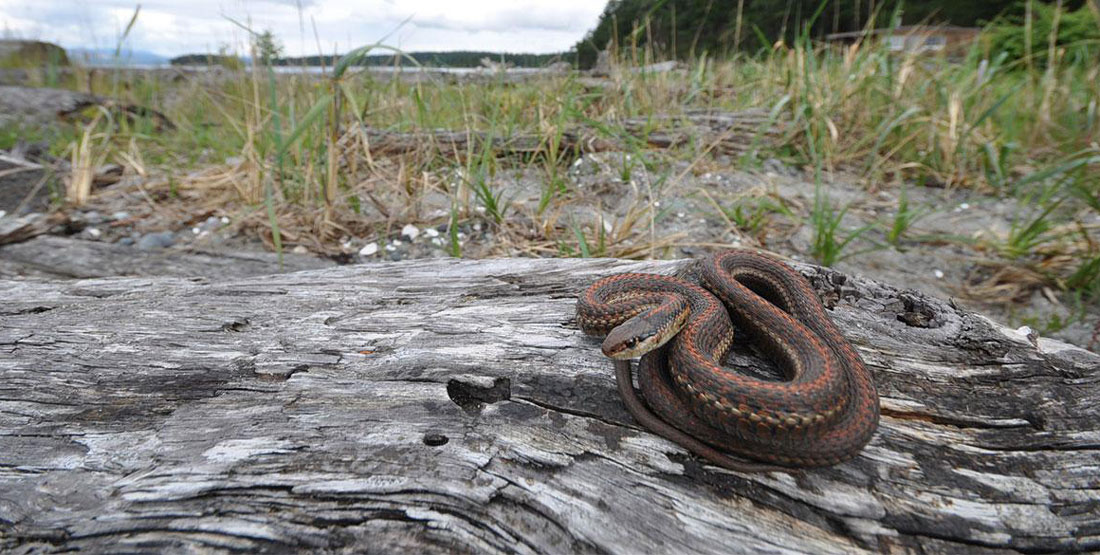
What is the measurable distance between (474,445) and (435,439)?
142 mm

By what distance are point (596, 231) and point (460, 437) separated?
2.94 meters

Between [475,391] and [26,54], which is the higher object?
[26,54]

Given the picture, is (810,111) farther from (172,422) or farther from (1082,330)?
(172,422)

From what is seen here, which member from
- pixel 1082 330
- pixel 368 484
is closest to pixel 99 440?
pixel 368 484

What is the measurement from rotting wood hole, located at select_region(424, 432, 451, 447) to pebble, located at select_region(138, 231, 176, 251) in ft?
14.7

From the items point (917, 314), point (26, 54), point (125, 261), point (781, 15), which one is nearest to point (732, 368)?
point (917, 314)

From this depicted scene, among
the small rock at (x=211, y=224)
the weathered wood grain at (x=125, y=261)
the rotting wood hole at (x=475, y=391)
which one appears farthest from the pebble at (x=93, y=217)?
the rotting wood hole at (x=475, y=391)

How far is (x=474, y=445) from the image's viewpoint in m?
2.05

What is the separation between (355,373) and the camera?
2.47 meters

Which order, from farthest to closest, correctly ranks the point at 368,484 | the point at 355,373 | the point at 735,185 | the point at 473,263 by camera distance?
the point at 735,185
the point at 473,263
the point at 355,373
the point at 368,484

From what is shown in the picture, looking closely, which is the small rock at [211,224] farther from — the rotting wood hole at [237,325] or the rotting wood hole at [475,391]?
the rotting wood hole at [475,391]

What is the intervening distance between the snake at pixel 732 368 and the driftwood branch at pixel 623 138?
315 centimetres

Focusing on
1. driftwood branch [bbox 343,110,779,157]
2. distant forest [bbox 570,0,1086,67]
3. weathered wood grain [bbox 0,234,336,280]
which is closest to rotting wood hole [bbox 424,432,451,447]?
weathered wood grain [bbox 0,234,336,280]

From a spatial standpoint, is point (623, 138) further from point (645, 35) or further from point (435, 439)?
point (435, 439)
